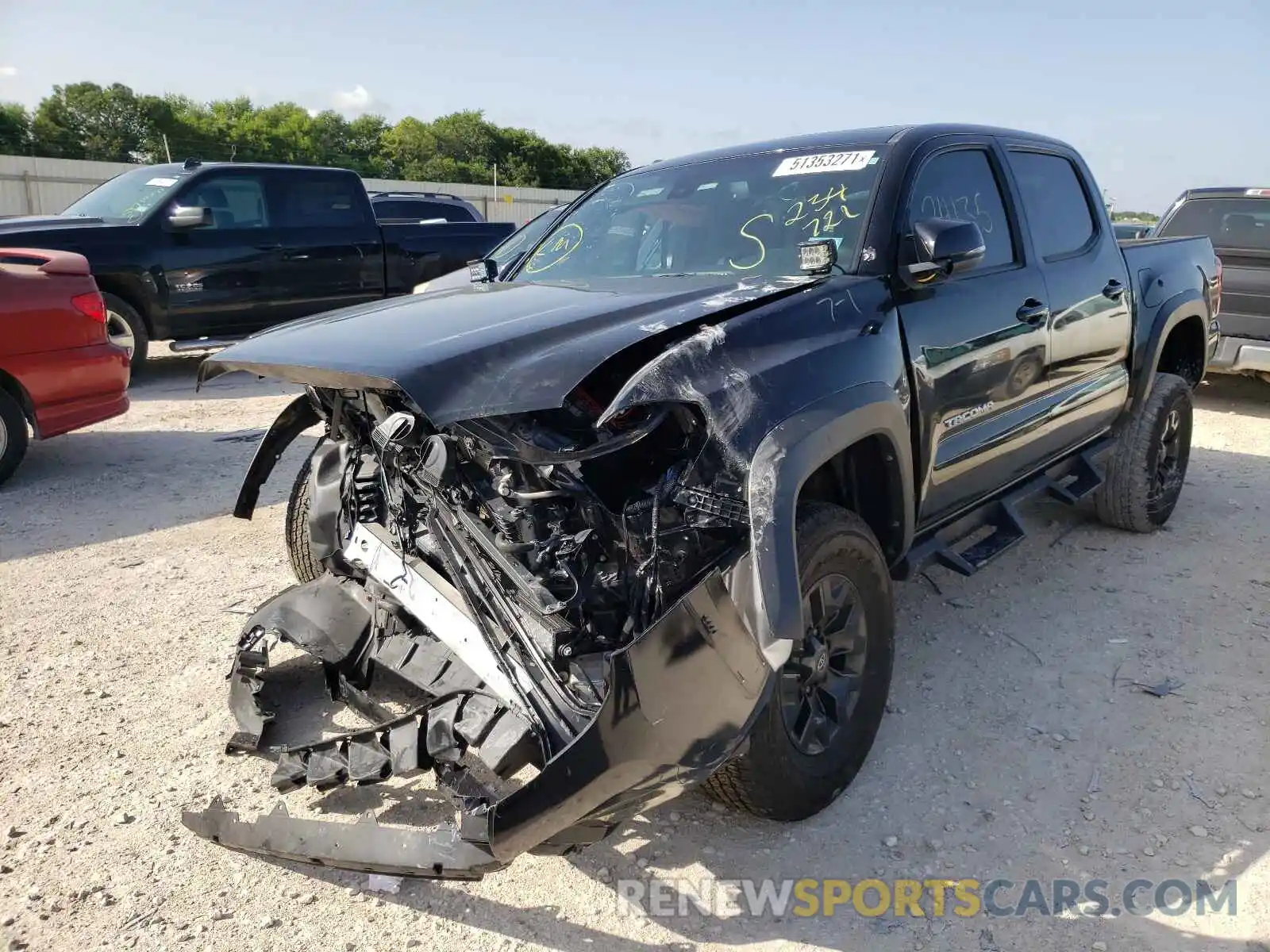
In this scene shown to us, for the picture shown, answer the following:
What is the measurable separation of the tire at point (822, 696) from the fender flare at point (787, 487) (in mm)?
233

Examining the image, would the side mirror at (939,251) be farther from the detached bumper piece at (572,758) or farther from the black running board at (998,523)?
the detached bumper piece at (572,758)

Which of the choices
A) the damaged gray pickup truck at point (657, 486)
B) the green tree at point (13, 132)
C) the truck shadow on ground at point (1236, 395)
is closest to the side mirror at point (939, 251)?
the damaged gray pickup truck at point (657, 486)

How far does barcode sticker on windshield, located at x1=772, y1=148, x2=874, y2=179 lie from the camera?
10.9 ft

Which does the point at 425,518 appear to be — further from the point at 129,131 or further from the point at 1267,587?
the point at 129,131

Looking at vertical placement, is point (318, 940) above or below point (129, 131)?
below

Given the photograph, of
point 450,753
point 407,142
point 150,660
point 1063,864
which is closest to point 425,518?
point 450,753

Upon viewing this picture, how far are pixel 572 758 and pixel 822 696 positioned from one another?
0.97 m

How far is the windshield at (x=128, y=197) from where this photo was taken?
8.89 m

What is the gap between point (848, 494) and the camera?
2951 mm

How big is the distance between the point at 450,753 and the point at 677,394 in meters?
1.09

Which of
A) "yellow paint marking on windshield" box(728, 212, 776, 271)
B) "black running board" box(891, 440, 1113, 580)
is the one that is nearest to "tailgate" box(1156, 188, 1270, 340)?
"black running board" box(891, 440, 1113, 580)

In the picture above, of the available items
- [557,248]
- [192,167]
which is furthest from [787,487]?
[192,167]

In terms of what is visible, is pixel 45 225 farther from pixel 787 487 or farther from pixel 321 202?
pixel 787 487

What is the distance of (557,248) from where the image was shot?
4004 mm
